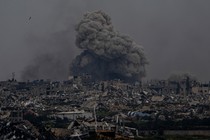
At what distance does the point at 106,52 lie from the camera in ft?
493

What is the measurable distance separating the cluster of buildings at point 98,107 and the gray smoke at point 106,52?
3303 mm

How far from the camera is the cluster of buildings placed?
202ft

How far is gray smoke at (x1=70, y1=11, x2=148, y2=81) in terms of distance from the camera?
14712cm

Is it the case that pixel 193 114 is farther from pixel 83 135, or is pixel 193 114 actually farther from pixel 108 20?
pixel 83 135

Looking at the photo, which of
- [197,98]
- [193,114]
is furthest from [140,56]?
[193,114]

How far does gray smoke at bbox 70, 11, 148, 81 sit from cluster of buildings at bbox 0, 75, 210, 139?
3303 mm

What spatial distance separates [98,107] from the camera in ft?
401

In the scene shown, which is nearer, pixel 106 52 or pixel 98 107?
pixel 98 107

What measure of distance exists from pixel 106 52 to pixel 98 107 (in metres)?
29.9

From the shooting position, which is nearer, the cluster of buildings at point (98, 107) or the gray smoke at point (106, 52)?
the cluster of buildings at point (98, 107)

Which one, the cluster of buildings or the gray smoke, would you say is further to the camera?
the gray smoke

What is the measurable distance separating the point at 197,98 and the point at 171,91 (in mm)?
20085

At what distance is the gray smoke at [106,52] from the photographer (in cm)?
14712

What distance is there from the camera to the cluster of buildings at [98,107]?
6147 centimetres
